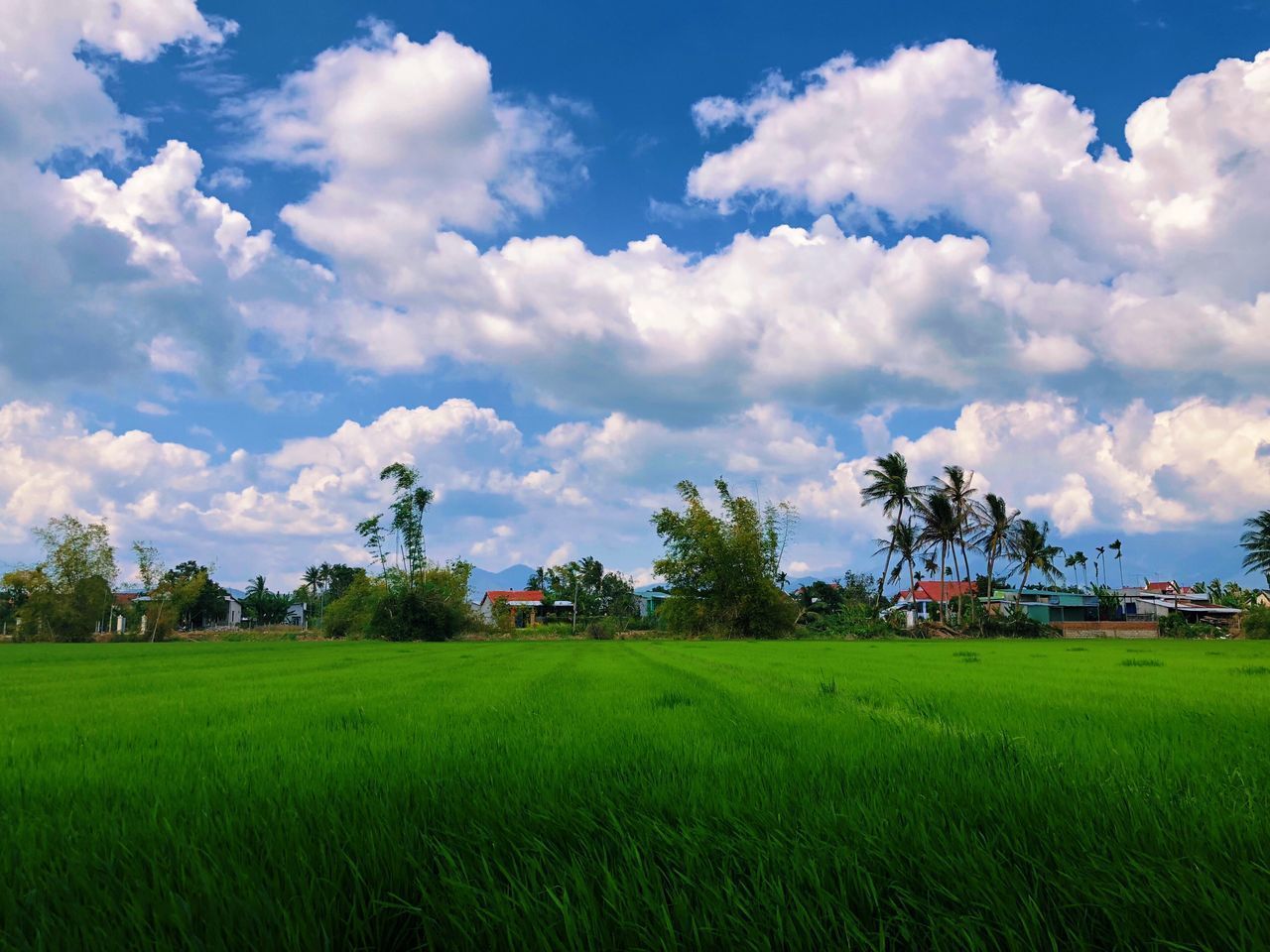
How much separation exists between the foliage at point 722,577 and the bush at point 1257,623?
2427 cm

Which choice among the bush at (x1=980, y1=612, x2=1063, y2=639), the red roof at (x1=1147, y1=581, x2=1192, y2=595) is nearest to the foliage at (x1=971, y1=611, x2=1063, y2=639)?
the bush at (x1=980, y1=612, x2=1063, y2=639)

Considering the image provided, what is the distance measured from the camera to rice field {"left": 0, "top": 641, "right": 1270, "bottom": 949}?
1380 millimetres

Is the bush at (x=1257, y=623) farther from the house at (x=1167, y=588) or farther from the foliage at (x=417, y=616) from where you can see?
the house at (x=1167, y=588)

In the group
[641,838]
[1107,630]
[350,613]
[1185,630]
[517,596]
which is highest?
[641,838]

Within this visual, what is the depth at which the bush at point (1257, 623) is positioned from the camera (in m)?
37.0

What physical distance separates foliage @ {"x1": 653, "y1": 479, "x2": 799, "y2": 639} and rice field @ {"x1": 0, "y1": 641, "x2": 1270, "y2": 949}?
37501 mm

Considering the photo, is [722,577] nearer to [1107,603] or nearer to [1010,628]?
[1010,628]

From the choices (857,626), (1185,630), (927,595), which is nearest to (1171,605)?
(927,595)

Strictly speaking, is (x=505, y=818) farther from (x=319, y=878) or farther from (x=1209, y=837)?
(x=1209, y=837)

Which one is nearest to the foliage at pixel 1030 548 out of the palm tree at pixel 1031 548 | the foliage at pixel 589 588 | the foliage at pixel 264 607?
the palm tree at pixel 1031 548

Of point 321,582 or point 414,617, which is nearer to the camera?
point 414,617

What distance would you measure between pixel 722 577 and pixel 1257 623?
28.7 meters

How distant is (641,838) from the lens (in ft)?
6.29

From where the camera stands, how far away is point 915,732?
4336 mm
